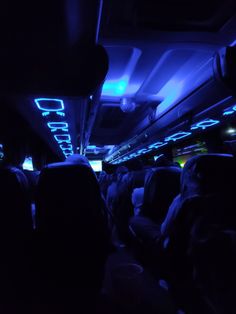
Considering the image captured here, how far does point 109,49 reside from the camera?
11.5 feet

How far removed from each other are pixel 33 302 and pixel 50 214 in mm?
975

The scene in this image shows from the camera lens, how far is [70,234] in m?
2.27

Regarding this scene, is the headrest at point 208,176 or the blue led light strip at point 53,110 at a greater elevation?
the blue led light strip at point 53,110

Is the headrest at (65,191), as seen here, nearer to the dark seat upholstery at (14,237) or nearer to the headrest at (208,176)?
the dark seat upholstery at (14,237)

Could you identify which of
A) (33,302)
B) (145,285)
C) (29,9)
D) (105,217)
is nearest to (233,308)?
(105,217)

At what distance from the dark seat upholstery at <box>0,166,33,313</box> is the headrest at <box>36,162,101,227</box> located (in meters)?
0.22

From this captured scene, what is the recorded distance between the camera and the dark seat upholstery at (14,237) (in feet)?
7.57

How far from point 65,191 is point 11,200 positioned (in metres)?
0.56

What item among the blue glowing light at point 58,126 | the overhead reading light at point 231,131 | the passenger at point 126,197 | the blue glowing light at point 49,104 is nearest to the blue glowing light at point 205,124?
the passenger at point 126,197

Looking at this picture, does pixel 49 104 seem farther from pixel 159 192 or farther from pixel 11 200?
pixel 159 192

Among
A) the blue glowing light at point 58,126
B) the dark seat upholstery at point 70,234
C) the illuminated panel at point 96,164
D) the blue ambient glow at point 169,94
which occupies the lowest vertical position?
the dark seat upholstery at point 70,234

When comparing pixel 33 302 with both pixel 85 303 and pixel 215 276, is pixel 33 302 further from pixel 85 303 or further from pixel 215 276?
pixel 215 276

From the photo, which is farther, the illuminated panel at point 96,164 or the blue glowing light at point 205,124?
the illuminated panel at point 96,164

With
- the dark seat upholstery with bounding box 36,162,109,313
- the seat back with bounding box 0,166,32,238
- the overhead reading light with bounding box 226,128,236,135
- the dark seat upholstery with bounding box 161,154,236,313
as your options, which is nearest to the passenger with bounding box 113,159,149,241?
the dark seat upholstery with bounding box 36,162,109,313
